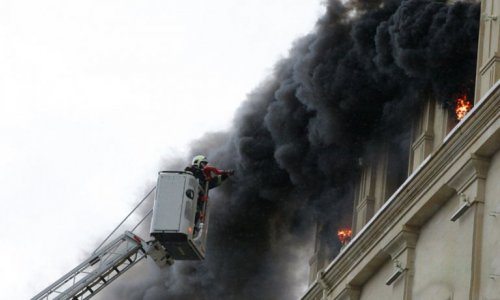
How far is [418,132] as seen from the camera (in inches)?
1308

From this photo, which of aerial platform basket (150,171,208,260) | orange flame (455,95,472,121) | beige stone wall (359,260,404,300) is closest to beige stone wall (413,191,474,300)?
beige stone wall (359,260,404,300)

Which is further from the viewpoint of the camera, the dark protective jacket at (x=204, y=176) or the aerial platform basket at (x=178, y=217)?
the dark protective jacket at (x=204, y=176)

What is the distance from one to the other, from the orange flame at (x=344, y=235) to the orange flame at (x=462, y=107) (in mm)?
4067

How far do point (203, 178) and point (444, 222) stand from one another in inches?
269

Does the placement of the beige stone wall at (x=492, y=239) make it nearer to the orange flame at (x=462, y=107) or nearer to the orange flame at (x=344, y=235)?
the orange flame at (x=462, y=107)

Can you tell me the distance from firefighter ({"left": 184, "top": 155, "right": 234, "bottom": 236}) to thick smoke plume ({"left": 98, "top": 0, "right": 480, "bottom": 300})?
10.7ft

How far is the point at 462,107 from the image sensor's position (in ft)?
104

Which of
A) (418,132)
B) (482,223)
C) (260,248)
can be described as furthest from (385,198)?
(260,248)

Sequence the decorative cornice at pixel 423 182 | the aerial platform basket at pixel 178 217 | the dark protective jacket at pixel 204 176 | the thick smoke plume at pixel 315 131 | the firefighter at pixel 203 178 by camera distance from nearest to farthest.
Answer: the decorative cornice at pixel 423 182 < the aerial platform basket at pixel 178 217 < the firefighter at pixel 203 178 < the dark protective jacket at pixel 204 176 < the thick smoke plume at pixel 315 131

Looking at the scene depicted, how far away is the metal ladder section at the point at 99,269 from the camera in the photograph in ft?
107

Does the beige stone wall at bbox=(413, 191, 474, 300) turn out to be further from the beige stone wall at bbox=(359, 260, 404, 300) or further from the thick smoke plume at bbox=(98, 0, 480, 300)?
the thick smoke plume at bbox=(98, 0, 480, 300)

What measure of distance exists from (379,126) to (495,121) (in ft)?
31.9

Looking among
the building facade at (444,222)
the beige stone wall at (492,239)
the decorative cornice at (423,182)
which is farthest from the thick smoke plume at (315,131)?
the beige stone wall at (492,239)

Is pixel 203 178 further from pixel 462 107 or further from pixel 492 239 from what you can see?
pixel 492 239
